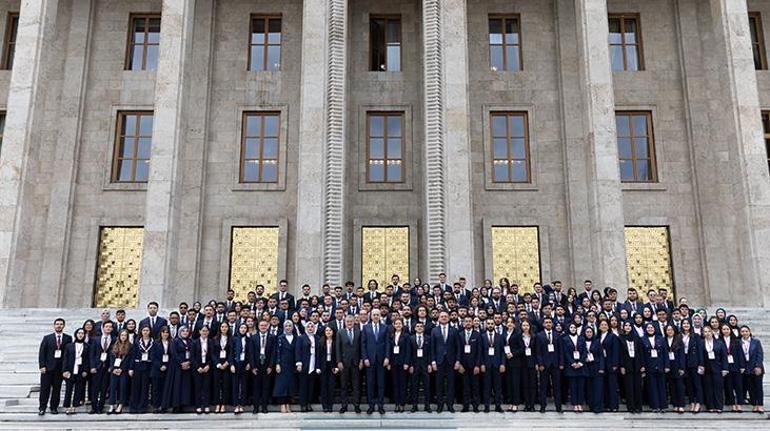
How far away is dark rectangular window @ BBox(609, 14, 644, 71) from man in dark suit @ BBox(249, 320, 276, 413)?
17.2 m

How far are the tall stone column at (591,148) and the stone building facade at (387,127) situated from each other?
74 millimetres

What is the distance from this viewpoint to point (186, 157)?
2262 cm

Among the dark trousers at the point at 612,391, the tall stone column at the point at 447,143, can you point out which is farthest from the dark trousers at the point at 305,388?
the tall stone column at the point at 447,143

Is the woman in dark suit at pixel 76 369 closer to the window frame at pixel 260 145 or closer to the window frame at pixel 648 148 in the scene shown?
the window frame at pixel 260 145

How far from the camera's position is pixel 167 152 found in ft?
63.3

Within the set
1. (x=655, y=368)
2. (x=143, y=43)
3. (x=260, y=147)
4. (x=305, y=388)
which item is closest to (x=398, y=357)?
(x=305, y=388)

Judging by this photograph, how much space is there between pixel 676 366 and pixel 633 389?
33.9 inches

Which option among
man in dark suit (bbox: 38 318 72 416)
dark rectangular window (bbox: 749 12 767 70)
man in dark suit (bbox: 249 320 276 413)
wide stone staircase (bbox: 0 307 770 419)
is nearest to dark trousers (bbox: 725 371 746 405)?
wide stone staircase (bbox: 0 307 770 419)

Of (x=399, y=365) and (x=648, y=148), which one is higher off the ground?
(x=648, y=148)

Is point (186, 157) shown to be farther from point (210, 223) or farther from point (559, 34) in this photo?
point (559, 34)

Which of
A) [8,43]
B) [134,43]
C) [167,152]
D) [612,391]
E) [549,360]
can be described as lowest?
[612,391]

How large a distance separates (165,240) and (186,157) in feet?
15.7

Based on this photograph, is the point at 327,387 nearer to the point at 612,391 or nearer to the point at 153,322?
the point at 153,322

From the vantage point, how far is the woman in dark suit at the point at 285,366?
11.8 meters
